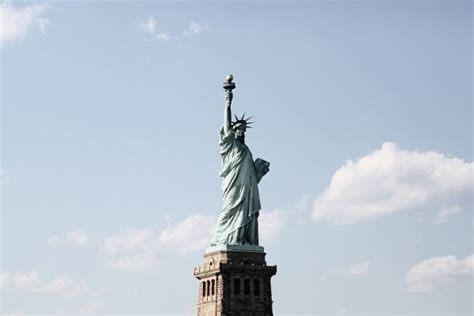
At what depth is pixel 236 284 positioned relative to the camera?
115625mm

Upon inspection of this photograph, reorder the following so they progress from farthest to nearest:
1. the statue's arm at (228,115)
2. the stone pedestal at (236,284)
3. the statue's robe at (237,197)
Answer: the statue's arm at (228,115)
the statue's robe at (237,197)
the stone pedestal at (236,284)

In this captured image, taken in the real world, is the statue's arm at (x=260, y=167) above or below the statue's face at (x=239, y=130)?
below

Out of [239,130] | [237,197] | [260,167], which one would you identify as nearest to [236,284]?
[237,197]

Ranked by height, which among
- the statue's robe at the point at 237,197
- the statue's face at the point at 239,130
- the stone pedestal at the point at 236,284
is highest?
the statue's face at the point at 239,130

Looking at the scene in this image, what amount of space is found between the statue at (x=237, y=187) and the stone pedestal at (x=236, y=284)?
68.0 inches

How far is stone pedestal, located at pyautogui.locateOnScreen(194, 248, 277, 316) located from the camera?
377 ft

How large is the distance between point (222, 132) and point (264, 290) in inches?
669

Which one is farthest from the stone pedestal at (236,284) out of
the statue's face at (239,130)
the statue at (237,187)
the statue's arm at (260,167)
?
the statue's face at (239,130)

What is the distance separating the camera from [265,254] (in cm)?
11812

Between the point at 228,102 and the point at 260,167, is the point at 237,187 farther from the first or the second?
the point at 228,102

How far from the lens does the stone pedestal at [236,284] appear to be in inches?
4520

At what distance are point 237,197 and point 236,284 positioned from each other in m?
9.13

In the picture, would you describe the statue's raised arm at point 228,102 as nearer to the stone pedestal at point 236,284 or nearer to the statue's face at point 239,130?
the statue's face at point 239,130

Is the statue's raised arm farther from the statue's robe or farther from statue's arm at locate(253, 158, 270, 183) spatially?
statue's arm at locate(253, 158, 270, 183)
